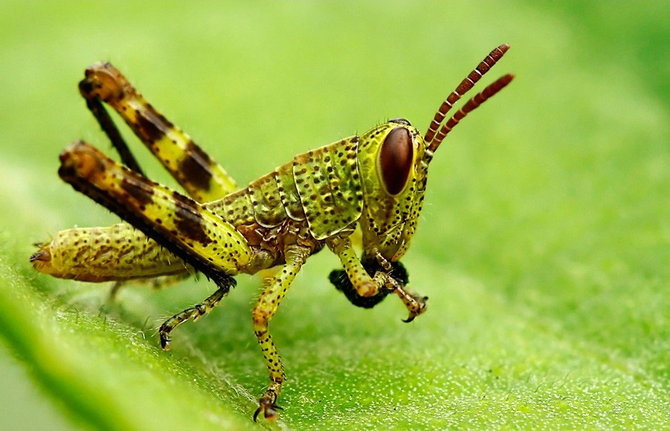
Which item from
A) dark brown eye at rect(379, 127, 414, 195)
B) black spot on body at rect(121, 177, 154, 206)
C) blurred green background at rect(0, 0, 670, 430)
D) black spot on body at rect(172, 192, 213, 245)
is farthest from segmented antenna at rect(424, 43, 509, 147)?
black spot on body at rect(121, 177, 154, 206)

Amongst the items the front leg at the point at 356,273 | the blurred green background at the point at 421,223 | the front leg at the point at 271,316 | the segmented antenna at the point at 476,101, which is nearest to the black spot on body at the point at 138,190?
the blurred green background at the point at 421,223

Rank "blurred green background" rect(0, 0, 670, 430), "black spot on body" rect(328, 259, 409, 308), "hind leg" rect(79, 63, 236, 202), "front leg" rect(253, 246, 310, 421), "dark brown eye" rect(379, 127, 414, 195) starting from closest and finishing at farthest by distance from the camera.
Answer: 1. "blurred green background" rect(0, 0, 670, 430)
2. "front leg" rect(253, 246, 310, 421)
3. "dark brown eye" rect(379, 127, 414, 195)
4. "black spot on body" rect(328, 259, 409, 308)
5. "hind leg" rect(79, 63, 236, 202)

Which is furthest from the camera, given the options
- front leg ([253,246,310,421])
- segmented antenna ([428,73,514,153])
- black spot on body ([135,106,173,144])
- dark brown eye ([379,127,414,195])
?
black spot on body ([135,106,173,144])

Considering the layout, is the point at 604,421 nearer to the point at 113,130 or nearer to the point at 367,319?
the point at 367,319

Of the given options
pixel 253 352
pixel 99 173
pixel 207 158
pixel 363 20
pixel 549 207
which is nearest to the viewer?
pixel 99 173

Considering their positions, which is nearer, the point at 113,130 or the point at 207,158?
the point at 113,130

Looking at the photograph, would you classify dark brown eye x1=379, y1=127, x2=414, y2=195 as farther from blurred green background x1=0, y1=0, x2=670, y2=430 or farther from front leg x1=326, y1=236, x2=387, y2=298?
blurred green background x1=0, y1=0, x2=670, y2=430

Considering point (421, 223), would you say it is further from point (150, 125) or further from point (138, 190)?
point (138, 190)

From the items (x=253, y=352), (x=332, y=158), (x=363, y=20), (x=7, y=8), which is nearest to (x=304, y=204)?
(x=332, y=158)
